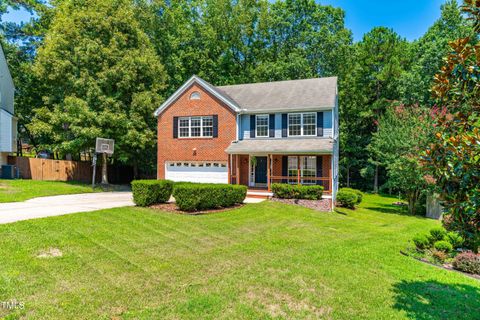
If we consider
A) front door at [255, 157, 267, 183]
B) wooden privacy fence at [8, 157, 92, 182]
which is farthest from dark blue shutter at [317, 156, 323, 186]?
wooden privacy fence at [8, 157, 92, 182]

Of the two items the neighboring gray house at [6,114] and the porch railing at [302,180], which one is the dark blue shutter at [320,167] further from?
the neighboring gray house at [6,114]

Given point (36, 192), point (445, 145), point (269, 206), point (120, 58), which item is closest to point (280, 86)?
point (269, 206)

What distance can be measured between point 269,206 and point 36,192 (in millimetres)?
13526

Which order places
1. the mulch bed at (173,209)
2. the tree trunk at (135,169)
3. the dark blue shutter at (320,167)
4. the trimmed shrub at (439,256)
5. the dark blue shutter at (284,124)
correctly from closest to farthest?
1. the trimmed shrub at (439,256)
2. the mulch bed at (173,209)
3. the dark blue shutter at (320,167)
4. the dark blue shutter at (284,124)
5. the tree trunk at (135,169)

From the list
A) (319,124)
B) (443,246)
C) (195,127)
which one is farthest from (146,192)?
(319,124)

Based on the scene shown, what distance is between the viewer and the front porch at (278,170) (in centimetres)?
1870

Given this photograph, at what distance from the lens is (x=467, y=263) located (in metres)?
7.61

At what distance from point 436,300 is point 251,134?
16.1 metres

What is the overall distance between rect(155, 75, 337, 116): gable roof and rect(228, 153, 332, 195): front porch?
3166 mm

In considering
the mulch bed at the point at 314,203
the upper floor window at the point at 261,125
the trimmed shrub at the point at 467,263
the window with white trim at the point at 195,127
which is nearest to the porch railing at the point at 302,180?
the mulch bed at the point at 314,203

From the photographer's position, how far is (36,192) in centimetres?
1756

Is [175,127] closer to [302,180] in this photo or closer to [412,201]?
[302,180]

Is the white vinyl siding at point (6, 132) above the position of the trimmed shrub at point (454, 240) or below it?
above

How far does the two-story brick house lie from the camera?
1890 cm
